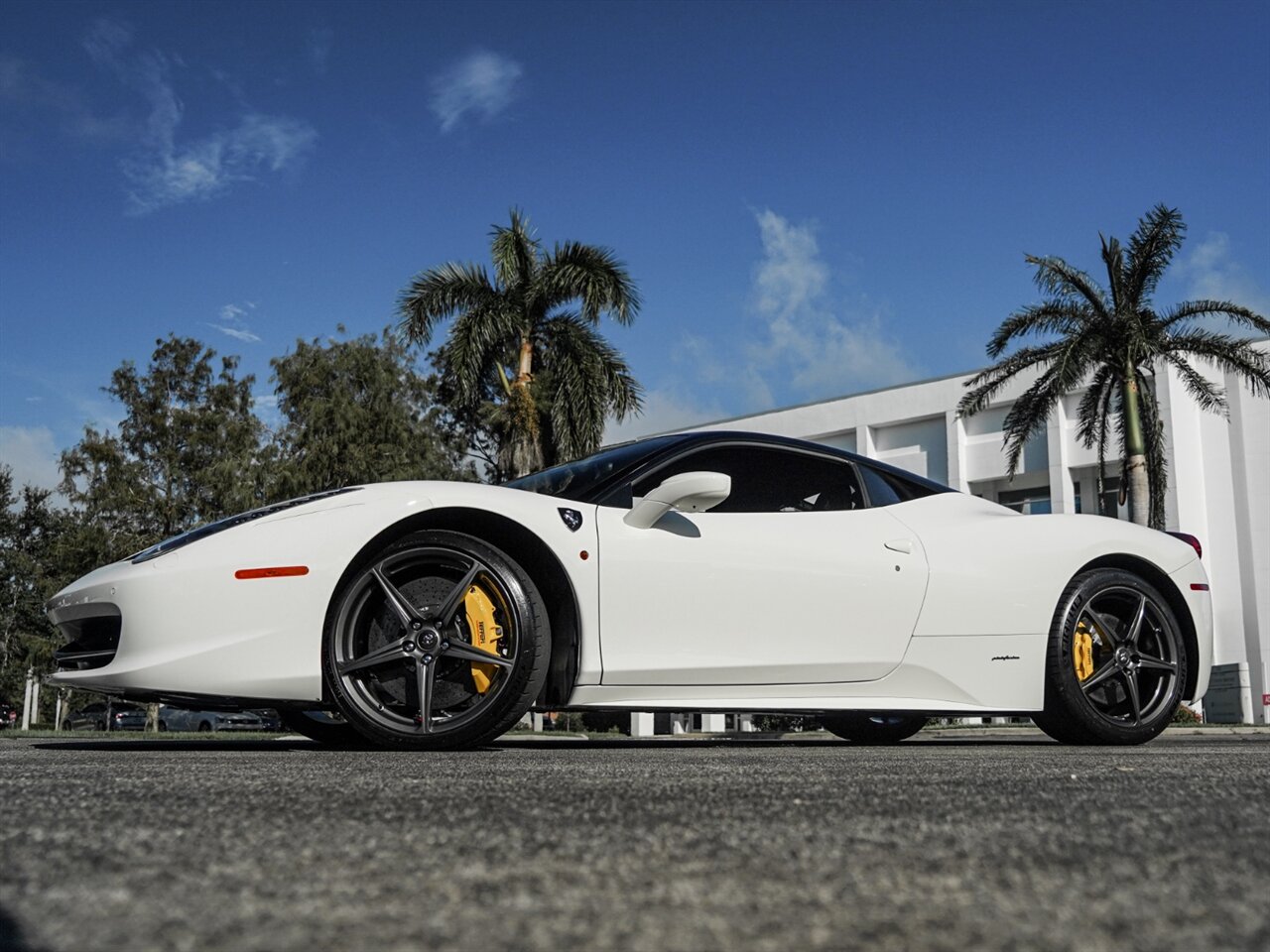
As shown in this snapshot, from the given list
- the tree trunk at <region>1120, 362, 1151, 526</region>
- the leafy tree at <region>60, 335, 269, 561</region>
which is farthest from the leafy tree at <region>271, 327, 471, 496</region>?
the tree trunk at <region>1120, 362, 1151, 526</region>

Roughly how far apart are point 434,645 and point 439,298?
18.6 m

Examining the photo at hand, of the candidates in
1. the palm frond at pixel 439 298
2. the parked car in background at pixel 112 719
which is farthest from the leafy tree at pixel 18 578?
the palm frond at pixel 439 298

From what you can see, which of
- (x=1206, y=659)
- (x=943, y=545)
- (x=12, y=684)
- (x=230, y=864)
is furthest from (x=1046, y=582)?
(x=12, y=684)

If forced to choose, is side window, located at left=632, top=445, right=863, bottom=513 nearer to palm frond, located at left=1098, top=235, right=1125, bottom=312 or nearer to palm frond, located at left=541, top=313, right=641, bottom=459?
palm frond, located at left=541, top=313, right=641, bottom=459

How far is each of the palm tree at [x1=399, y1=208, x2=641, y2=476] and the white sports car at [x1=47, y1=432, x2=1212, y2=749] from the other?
654 inches

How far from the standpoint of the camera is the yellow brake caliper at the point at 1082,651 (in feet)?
16.1

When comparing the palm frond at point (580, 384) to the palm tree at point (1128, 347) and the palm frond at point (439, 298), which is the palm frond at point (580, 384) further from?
the palm tree at point (1128, 347)

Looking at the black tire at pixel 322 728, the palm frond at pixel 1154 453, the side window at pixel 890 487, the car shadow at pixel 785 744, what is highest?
the palm frond at pixel 1154 453

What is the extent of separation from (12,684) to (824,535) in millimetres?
50417

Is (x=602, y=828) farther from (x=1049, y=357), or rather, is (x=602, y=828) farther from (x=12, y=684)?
(x=12, y=684)

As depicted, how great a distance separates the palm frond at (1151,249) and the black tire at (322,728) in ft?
70.6

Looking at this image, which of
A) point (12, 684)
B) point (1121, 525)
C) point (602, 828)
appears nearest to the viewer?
point (602, 828)

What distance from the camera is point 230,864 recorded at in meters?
1.29

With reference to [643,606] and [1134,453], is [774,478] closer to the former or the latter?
[643,606]
